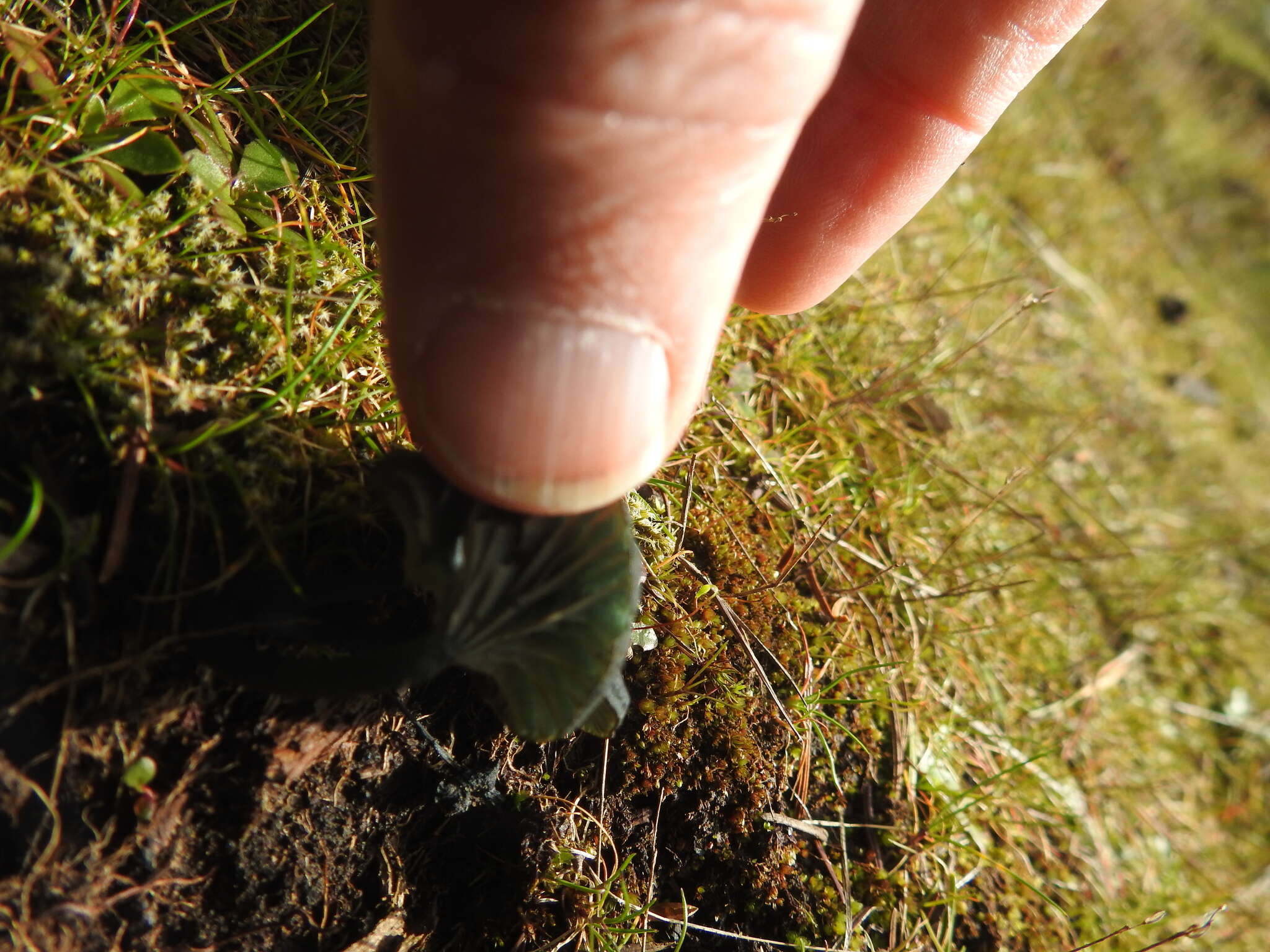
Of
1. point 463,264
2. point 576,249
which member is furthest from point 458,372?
point 576,249

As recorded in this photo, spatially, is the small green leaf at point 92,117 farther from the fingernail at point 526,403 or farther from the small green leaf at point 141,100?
the fingernail at point 526,403

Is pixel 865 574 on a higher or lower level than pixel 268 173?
lower

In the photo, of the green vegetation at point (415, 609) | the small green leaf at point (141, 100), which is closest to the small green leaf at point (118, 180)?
the green vegetation at point (415, 609)

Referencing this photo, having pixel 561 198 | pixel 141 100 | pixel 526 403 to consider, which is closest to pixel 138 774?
pixel 526 403

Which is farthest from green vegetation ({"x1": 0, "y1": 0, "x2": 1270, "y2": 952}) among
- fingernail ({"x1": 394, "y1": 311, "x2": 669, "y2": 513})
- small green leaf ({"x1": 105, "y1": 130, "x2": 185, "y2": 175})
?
fingernail ({"x1": 394, "y1": 311, "x2": 669, "y2": 513})

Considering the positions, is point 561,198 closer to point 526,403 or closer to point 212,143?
point 526,403

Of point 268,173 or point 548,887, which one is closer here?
point 548,887

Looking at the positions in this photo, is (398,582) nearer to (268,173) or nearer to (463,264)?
(463,264)

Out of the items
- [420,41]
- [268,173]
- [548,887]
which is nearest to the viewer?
[420,41]
